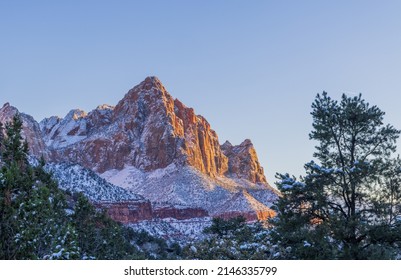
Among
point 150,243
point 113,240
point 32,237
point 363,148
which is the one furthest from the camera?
point 150,243

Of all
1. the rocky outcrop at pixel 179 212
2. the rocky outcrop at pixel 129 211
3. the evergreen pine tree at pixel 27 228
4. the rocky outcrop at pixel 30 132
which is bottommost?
the evergreen pine tree at pixel 27 228

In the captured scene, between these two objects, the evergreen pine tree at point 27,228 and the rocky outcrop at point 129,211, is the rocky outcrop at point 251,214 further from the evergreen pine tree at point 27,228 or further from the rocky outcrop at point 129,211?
the evergreen pine tree at point 27,228

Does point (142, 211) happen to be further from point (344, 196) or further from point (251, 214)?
point (344, 196)

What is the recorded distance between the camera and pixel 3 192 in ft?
54.2

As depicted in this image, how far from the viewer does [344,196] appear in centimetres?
2081

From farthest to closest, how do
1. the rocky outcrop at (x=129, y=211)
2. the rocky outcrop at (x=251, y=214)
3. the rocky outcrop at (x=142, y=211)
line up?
1. the rocky outcrop at (x=251, y=214)
2. the rocky outcrop at (x=142, y=211)
3. the rocky outcrop at (x=129, y=211)

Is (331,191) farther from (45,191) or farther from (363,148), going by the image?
(45,191)

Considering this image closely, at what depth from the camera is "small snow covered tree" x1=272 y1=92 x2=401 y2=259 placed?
19.7 meters

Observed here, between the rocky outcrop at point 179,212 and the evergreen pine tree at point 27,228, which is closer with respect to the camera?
the evergreen pine tree at point 27,228

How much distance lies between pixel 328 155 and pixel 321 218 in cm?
286

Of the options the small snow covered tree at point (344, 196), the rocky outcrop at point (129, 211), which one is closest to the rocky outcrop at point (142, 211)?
the rocky outcrop at point (129, 211)

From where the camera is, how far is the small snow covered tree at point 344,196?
19688 millimetres

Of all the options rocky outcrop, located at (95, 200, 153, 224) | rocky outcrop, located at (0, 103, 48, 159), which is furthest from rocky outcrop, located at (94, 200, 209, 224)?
rocky outcrop, located at (0, 103, 48, 159)
